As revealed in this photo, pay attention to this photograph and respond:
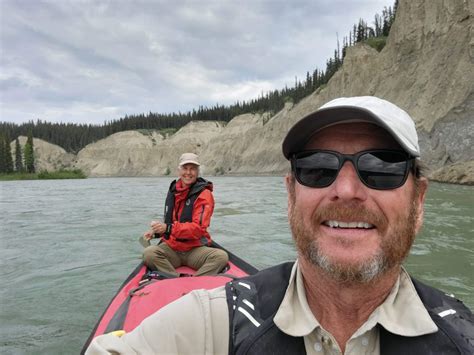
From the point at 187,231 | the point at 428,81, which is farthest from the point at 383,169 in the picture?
the point at 428,81

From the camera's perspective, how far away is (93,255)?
856 cm

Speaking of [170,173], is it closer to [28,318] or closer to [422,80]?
[422,80]

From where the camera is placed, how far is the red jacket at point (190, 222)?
5.05m

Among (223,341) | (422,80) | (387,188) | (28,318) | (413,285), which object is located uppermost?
(422,80)

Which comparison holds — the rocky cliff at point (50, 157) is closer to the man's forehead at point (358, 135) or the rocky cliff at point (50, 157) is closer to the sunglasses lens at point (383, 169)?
the man's forehead at point (358, 135)

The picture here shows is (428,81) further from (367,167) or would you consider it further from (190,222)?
(367,167)

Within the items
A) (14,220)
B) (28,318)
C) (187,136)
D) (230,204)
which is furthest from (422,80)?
(187,136)

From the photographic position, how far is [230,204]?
1744 centimetres

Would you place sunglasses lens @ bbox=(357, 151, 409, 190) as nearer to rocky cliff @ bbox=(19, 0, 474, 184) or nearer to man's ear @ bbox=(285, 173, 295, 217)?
man's ear @ bbox=(285, 173, 295, 217)

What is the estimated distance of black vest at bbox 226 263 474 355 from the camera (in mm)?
1181

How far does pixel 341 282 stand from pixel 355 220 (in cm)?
22

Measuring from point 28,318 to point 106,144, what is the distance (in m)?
84.3

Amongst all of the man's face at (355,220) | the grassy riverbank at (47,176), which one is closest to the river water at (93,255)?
the man's face at (355,220)

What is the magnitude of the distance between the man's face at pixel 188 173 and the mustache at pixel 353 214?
3.98 meters
